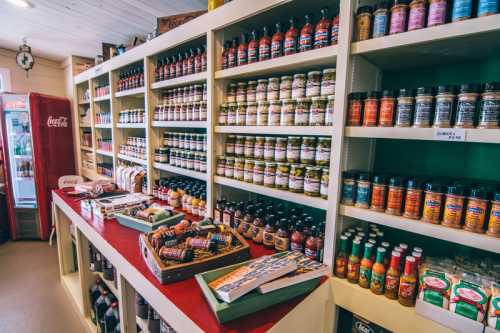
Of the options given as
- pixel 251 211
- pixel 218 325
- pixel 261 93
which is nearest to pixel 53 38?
pixel 261 93

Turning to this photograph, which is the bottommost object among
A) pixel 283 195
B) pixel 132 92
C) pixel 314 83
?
pixel 283 195

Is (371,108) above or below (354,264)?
above

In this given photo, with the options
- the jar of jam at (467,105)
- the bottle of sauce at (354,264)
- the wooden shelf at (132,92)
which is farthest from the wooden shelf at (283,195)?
the wooden shelf at (132,92)

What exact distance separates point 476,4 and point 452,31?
0.46 ft

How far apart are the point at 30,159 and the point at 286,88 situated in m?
4.08

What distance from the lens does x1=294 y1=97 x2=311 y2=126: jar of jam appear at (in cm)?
129

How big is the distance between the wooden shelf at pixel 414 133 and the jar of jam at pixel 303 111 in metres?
0.23

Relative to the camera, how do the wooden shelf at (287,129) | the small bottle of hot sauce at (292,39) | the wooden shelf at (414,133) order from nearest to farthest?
1. the wooden shelf at (414,133)
2. the wooden shelf at (287,129)
3. the small bottle of hot sauce at (292,39)

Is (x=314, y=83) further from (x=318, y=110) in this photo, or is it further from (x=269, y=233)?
(x=269, y=233)

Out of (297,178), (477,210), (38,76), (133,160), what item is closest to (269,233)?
(297,178)

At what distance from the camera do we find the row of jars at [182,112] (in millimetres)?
1836

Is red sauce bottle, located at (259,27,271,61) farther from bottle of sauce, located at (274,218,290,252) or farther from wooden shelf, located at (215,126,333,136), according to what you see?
bottle of sauce, located at (274,218,290,252)

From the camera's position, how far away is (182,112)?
1.99 metres

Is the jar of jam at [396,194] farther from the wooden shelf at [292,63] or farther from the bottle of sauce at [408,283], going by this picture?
the wooden shelf at [292,63]
